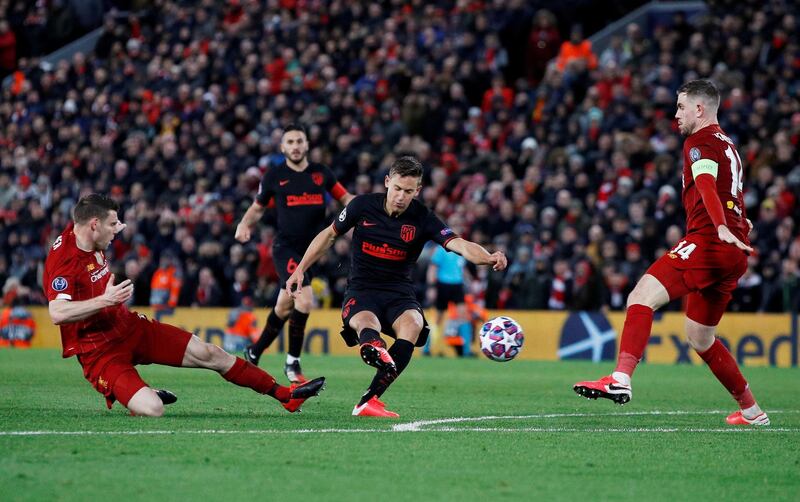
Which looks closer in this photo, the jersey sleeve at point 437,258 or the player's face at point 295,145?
the player's face at point 295,145

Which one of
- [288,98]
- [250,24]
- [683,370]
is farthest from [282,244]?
[250,24]

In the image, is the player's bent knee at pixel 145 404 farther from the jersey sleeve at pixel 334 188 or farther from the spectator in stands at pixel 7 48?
the spectator in stands at pixel 7 48

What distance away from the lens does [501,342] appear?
10344mm

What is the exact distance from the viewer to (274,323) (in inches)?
531

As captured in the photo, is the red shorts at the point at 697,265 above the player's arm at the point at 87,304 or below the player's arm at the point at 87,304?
above

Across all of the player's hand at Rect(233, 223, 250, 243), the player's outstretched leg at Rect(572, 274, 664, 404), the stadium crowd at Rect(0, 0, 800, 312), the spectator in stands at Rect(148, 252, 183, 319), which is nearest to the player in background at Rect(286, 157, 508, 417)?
the player's outstretched leg at Rect(572, 274, 664, 404)

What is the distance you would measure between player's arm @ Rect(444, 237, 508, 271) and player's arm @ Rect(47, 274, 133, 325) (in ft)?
7.97

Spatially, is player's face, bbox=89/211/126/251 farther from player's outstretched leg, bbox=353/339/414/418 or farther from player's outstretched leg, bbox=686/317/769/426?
player's outstretched leg, bbox=686/317/769/426

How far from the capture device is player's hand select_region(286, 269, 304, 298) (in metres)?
9.83

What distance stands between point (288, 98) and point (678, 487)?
69.9 feet

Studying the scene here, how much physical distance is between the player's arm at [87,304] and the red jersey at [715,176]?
149 inches

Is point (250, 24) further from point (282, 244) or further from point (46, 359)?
point (282, 244)

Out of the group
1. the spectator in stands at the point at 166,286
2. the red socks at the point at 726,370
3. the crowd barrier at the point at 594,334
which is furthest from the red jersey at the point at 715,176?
the spectator in stands at the point at 166,286

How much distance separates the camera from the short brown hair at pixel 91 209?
8.74m
